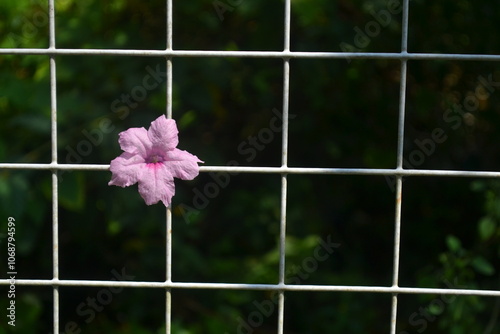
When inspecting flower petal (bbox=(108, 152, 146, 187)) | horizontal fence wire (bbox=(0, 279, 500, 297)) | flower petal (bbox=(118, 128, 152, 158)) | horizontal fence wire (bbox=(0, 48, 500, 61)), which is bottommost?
horizontal fence wire (bbox=(0, 279, 500, 297))

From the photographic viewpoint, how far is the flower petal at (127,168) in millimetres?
A: 1226

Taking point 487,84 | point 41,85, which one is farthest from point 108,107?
point 487,84

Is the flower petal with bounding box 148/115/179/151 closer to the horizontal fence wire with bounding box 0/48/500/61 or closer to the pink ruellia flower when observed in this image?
the pink ruellia flower

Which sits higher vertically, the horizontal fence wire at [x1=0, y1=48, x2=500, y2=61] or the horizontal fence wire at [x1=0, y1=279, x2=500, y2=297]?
the horizontal fence wire at [x1=0, y1=48, x2=500, y2=61]

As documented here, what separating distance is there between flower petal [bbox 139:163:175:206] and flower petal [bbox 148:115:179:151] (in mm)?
45

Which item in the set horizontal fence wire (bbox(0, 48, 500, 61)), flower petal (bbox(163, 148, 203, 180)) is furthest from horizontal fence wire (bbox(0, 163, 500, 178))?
horizontal fence wire (bbox(0, 48, 500, 61))

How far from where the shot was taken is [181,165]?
4.03ft

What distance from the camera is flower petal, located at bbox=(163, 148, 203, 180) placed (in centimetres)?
122

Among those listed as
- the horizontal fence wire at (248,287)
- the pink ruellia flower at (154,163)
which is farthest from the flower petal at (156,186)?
the horizontal fence wire at (248,287)

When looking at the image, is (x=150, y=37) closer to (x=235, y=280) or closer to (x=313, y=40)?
(x=313, y=40)

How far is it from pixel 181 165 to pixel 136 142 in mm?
81

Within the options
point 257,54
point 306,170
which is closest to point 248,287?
point 306,170

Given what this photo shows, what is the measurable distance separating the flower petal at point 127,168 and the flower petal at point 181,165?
4 cm

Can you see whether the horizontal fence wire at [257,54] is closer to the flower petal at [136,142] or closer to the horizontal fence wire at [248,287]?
the flower petal at [136,142]
